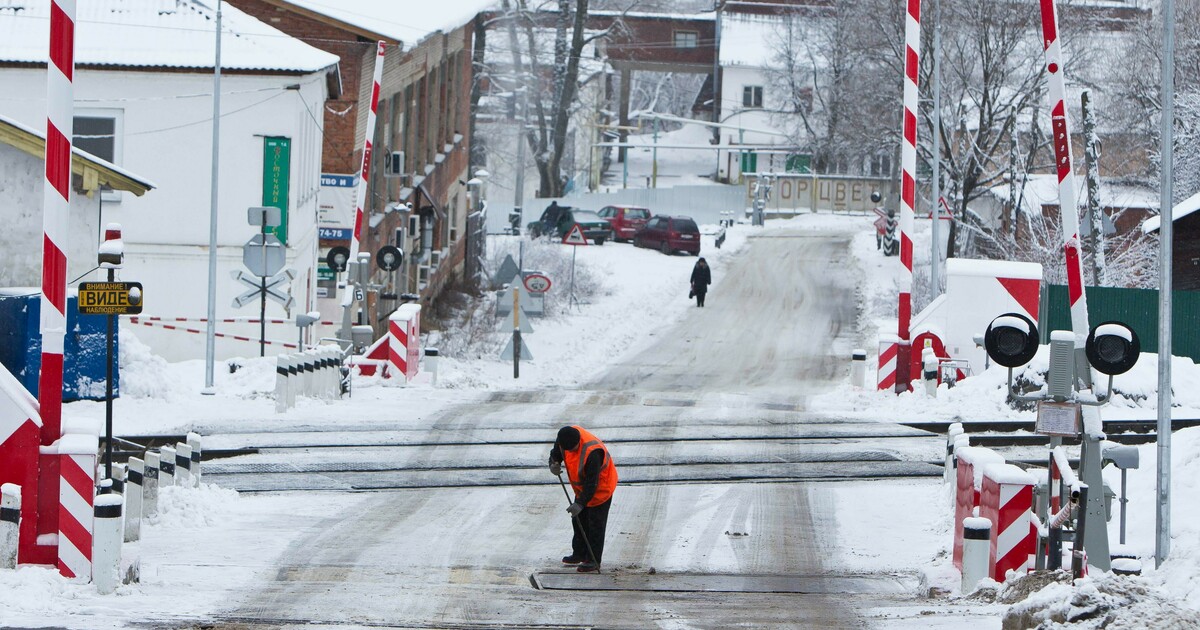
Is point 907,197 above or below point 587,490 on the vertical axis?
above

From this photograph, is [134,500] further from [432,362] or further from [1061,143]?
[432,362]

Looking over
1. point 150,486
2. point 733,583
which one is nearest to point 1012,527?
point 733,583

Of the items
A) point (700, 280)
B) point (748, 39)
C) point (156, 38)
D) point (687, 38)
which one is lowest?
point (700, 280)

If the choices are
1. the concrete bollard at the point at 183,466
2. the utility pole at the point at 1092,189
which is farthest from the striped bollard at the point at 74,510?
the utility pole at the point at 1092,189

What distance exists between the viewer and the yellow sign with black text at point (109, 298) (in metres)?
11.8

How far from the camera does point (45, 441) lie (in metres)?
9.64

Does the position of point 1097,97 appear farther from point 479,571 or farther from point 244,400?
point 479,571

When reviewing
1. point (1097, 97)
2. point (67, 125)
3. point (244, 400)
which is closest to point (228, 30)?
point (244, 400)

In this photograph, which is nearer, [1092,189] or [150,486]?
[150,486]

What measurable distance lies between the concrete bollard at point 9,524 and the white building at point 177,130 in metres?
18.9

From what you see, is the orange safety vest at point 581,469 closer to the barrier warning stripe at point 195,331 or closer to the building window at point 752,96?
the barrier warning stripe at point 195,331

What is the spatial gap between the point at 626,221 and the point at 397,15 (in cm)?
2103

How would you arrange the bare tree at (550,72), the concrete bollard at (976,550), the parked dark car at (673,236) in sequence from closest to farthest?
the concrete bollard at (976,550) < the parked dark car at (673,236) < the bare tree at (550,72)

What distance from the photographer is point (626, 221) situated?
2266 inches
